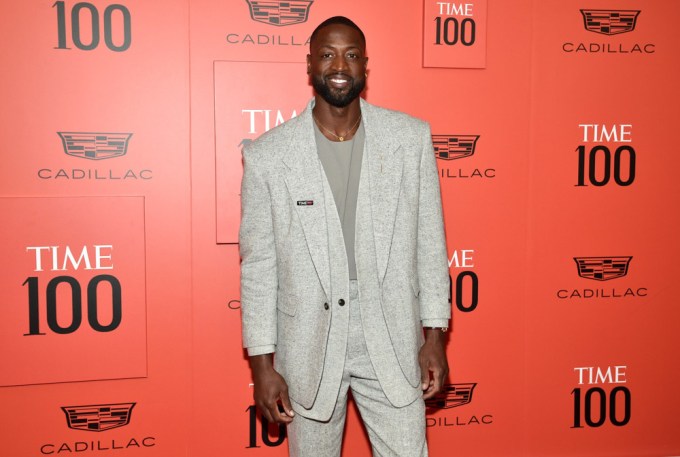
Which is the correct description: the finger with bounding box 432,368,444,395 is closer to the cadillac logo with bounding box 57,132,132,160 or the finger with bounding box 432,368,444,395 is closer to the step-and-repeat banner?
the step-and-repeat banner

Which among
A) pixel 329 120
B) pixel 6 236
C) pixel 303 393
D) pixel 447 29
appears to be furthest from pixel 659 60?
pixel 6 236

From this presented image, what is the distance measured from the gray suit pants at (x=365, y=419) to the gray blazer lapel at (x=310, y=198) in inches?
5.0

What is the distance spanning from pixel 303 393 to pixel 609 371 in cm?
166

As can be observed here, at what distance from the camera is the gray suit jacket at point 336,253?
1.81 metres

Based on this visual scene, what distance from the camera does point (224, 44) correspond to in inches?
98.3

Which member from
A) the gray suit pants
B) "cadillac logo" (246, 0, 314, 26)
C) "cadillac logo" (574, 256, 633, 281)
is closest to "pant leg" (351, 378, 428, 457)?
the gray suit pants

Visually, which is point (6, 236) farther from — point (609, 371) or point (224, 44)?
point (609, 371)

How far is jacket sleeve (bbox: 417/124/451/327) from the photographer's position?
1.88 meters

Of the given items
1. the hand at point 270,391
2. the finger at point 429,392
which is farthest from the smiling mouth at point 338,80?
the finger at point 429,392

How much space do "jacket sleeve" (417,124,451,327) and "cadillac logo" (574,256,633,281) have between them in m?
1.15

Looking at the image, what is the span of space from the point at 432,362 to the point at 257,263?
1.95 ft

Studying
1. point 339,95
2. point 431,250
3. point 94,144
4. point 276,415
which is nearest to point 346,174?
point 339,95

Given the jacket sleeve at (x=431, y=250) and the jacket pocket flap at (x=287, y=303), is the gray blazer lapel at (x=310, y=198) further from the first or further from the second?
the jacket sleeve at (x=431, y=250)

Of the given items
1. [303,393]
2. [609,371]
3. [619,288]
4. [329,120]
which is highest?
[329,120]
